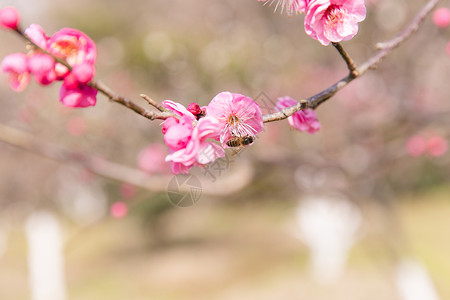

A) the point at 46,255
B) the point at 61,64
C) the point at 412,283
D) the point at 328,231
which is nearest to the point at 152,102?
the point at 61,64

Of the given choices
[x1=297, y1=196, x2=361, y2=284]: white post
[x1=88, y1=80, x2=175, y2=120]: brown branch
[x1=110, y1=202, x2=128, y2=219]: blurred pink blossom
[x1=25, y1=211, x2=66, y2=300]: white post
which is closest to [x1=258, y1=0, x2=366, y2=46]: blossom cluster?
[x1=88, y1=80, x2=175, y2=120]: brown branch

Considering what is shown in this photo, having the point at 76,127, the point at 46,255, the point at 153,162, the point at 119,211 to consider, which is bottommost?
the point at 119,211

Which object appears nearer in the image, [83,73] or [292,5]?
[83,73]

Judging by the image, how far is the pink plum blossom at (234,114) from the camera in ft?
2.84

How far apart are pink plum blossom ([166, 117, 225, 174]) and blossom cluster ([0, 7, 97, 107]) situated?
0.56 ft

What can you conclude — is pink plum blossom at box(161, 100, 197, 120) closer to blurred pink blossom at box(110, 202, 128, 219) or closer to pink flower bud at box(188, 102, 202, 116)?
pink flower bud at box(188, 102, 202, 116)

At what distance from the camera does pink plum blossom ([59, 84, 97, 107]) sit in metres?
0.75

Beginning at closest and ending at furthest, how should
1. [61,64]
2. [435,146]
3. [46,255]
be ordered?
1. [61,64]
2. [435,146]
3. [46,255]

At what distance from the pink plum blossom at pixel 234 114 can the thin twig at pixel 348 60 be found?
193 mm

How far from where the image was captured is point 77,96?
2.46 feet

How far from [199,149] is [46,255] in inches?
274

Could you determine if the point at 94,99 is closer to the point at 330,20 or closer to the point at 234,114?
the point at 234,114

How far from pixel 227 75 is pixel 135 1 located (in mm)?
7271

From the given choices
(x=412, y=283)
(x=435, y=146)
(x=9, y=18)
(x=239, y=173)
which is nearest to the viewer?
(x=9, y=18)
